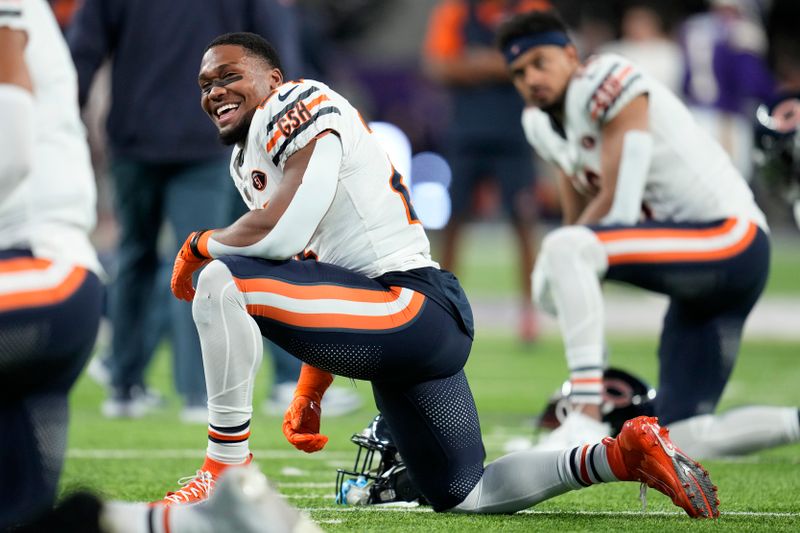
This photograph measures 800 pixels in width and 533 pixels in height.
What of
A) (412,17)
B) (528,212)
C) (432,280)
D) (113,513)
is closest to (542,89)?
(432,280)

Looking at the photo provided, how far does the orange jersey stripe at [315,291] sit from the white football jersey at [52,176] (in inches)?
14.9

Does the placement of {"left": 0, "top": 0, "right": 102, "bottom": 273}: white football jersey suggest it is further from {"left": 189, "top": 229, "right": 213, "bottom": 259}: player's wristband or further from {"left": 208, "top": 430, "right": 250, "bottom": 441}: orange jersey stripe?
{"left": 208, "top": 430, "right": 250, "bottom": 441}: orange jersey stripe

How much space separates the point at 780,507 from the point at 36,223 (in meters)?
2.17

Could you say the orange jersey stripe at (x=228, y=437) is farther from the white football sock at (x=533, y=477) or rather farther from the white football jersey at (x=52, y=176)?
the white football sock at (x=533, y=477)

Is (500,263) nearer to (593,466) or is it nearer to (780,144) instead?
(780,144)

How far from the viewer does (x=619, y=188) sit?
4746mm

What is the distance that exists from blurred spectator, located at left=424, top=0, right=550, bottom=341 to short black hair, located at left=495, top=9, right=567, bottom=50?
355cm

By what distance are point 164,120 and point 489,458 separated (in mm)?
2194

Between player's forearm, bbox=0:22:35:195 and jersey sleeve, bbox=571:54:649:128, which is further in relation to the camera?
jersey sleeve, bbox=571:54:649:128

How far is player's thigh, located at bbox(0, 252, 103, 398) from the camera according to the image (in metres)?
2.73

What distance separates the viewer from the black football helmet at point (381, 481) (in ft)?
12.3

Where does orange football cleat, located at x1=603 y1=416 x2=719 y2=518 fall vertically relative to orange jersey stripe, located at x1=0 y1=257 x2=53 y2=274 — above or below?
below

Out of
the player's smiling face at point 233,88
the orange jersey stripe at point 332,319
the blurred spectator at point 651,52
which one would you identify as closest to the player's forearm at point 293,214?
the orange jersey stripe at point 332,319

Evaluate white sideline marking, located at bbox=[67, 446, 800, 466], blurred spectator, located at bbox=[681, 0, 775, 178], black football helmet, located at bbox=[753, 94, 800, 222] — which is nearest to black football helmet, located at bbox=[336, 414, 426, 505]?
white sideline marking, located at bbox=[67, 446, 800, 466]
